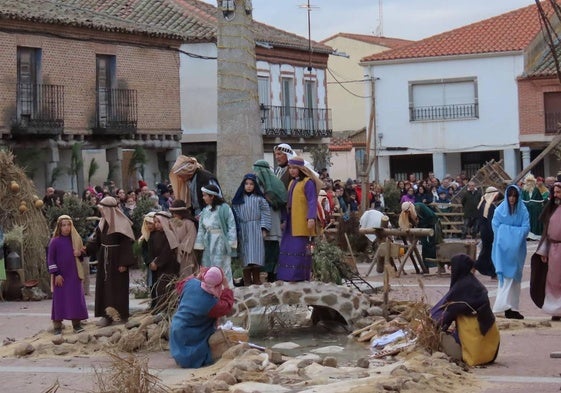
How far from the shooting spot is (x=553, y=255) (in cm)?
1530

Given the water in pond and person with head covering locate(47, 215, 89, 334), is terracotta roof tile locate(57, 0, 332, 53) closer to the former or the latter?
person with head covering locate(47, 215, 89, 334)

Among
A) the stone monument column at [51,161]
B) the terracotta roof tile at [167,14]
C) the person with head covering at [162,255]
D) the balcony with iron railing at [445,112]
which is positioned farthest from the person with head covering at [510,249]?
the balcony with iron railing at [445,112]

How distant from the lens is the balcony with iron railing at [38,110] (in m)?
33.6

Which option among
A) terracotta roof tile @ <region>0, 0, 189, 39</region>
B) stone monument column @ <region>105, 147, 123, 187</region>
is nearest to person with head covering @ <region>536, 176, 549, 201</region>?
stone monument column @ <region>105, 147, 123, 187</region>

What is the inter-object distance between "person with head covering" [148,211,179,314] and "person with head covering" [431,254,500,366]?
12.9 feet

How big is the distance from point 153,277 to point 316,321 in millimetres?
2003

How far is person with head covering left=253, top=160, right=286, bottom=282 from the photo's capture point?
50.5 feet

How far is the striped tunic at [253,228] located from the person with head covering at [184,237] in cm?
58

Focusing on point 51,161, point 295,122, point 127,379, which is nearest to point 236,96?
point 127,379

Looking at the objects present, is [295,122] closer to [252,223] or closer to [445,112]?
[445,112]

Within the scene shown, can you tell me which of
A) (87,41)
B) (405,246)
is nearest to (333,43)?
(87,41)

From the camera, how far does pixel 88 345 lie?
13.8m

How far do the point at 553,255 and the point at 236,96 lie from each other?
17.4 ft

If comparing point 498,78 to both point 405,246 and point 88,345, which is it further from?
point 88,345
